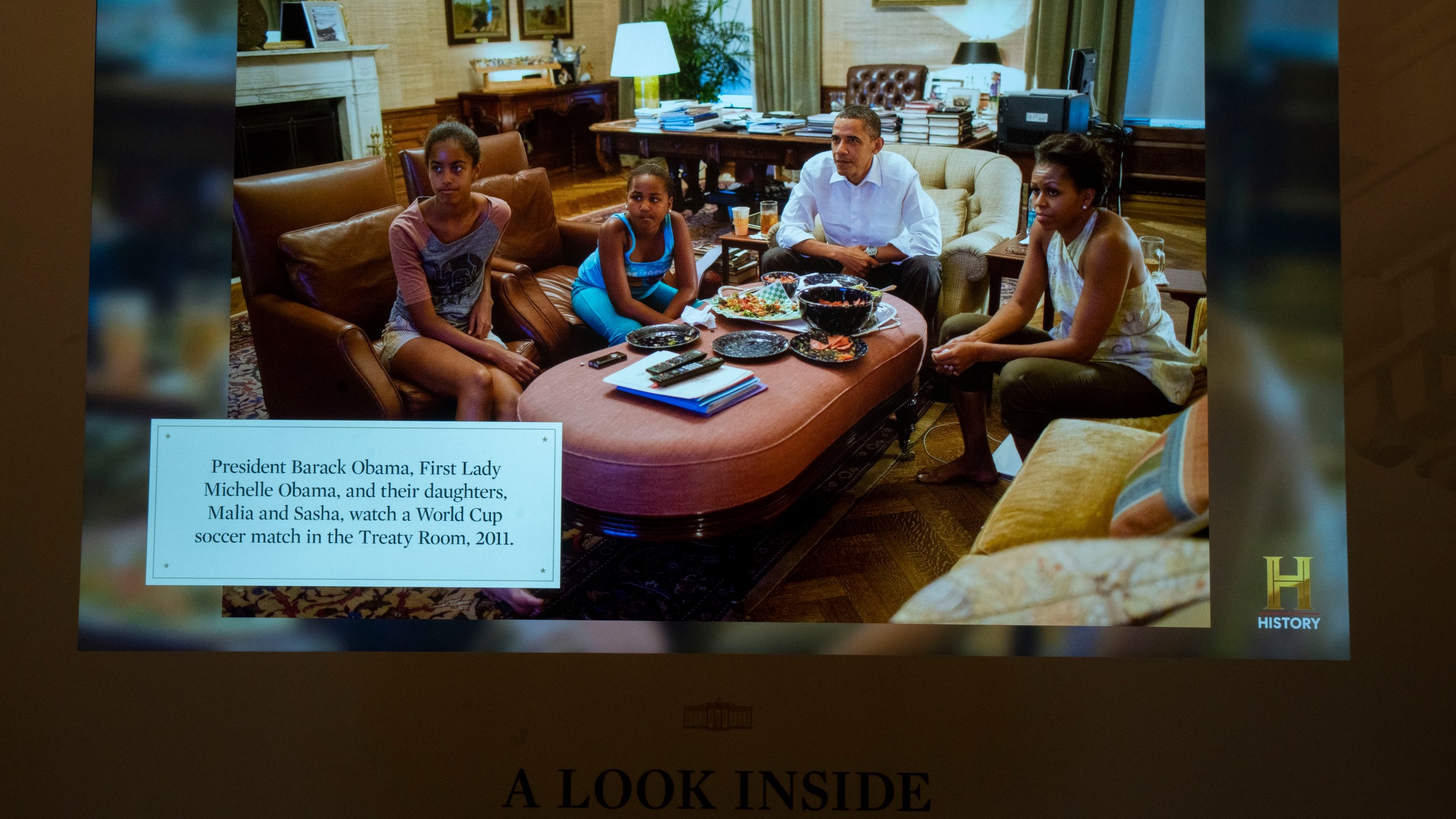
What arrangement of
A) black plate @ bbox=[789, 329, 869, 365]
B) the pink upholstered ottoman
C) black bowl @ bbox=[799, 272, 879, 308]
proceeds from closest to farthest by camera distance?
the pink upholstered ottoman
black plate @ bbox=[789, 329, 869, 365]
black bowl @ bbox=[799, 272, 879, 308]

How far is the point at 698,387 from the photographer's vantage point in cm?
131

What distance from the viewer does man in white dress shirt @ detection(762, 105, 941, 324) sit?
1.58m

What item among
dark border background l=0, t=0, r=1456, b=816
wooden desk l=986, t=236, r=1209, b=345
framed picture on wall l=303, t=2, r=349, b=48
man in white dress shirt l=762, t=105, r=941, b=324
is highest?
framed picture on wall l=303, t=2, r=349, b=48

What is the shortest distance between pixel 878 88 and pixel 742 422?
0.90 metres

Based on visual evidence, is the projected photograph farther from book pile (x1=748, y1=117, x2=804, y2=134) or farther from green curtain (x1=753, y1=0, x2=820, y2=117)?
book pile (x1=748, y1=117, x2=804, y2=134)

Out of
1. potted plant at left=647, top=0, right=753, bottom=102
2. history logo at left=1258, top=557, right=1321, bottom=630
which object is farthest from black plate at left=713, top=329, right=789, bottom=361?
history logo at left=1258, top=557, right=1321, bottom=630

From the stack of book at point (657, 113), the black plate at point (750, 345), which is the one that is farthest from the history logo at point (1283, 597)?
the stack of book at point (657, 113)

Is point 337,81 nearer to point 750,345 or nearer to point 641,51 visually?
point 641,51

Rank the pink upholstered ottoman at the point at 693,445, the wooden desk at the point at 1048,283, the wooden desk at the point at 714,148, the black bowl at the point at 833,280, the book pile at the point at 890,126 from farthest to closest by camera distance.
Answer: the book pile at the point at 890,126, the wooden desk at the point at 714,148, the black bowl at the point at 833,280, the wooden desk at the point at 1048,283, the pink upholstered ottoman at the point at 693,445

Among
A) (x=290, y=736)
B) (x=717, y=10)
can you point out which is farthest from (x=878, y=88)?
(x=290, y=736)

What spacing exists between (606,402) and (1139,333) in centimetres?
88

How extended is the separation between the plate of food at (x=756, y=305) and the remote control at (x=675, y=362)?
161 mm

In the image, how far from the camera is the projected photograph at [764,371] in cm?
127

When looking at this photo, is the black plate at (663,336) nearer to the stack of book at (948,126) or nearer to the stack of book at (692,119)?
the stack of book at (692,119)
